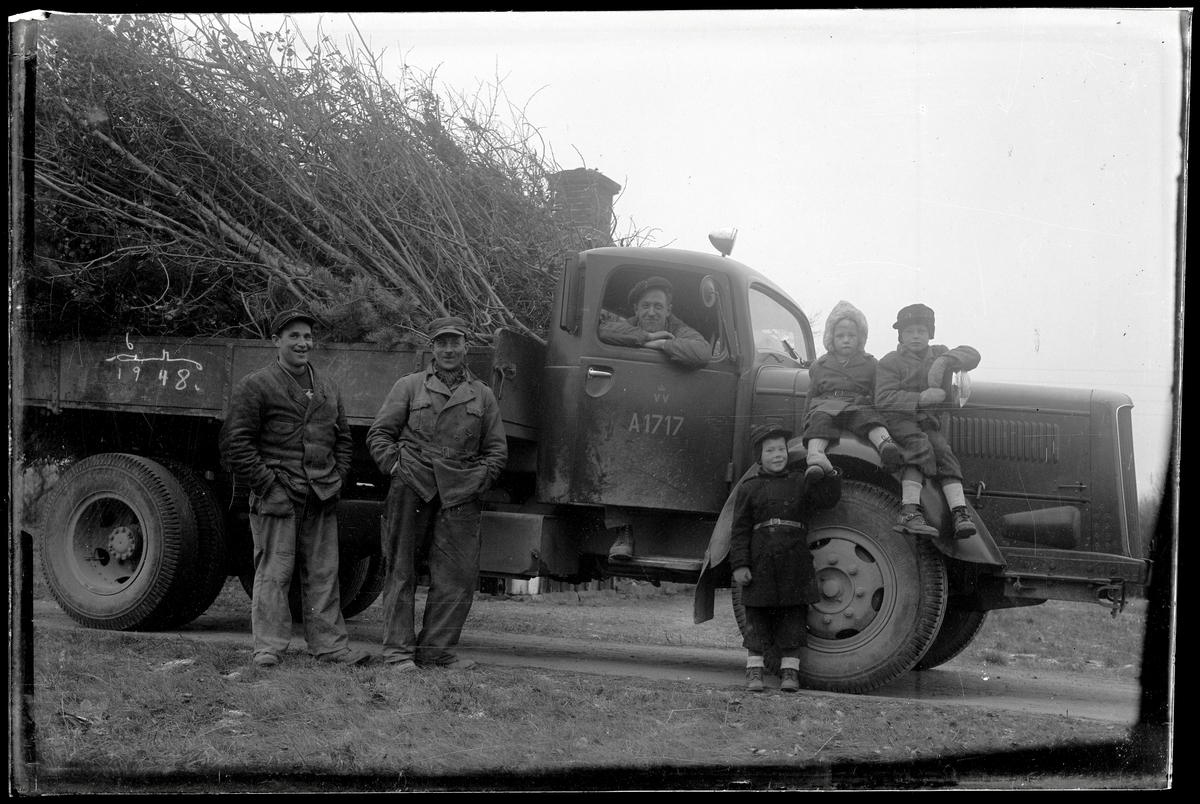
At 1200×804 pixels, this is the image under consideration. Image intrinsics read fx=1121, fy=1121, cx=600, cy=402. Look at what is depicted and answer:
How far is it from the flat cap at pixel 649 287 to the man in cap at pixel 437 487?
959 mm

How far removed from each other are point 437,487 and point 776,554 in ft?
5.67

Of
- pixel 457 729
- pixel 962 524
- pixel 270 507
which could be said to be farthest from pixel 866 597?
pixel 270 507

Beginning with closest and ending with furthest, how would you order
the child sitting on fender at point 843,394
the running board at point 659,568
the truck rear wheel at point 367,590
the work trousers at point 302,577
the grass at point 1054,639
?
1. the child sitting on fender at point 843,394
2. the work trousers at point 302,577
3. the running board at point 659,568
4. the grass at point 1054,639
5. the truck rear wheel at point 367,590

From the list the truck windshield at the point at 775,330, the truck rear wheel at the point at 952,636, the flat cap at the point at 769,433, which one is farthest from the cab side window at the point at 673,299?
the truck rear wheel at the point at 952,636

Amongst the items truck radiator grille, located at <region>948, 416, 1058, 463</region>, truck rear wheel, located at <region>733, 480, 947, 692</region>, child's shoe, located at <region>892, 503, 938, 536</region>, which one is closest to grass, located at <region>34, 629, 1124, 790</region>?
truck rear wheel, located at <region>733, 480, 947, 692</region>

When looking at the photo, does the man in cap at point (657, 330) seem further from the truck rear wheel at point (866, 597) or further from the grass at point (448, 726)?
the grass at point (448, 726)

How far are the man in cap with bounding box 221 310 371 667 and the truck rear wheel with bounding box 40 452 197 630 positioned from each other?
0.92m

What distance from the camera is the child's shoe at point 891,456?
17.3ft

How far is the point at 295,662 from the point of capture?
559cm

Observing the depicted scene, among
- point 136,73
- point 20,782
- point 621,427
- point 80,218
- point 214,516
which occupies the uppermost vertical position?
point 136,73

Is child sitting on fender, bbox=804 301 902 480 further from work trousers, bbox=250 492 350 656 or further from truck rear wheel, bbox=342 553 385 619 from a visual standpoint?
truck rear wheel, bbox=342 553 385 619

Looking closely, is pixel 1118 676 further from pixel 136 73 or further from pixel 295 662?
pixel 136 73

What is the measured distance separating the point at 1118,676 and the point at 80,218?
654 cm

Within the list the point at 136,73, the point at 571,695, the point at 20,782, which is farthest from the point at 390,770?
the point at 136,73
